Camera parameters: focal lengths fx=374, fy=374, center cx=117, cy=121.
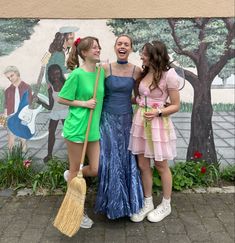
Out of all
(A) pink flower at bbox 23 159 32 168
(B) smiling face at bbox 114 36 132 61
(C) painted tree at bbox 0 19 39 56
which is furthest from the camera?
(A) pink flower at bbox 23 159 32 168

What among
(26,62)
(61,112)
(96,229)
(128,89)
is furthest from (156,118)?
(26,62)

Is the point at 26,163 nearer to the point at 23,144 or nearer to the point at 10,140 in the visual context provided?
the point at 23,144

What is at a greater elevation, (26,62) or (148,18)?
(148,18)

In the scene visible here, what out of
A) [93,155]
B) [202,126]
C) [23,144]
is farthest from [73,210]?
[202,126]

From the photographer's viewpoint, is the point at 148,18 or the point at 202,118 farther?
the point at 202,118

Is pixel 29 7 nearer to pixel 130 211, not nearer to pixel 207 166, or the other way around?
pixel 130 211

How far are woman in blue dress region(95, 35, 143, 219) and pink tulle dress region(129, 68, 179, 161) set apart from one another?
10 cm

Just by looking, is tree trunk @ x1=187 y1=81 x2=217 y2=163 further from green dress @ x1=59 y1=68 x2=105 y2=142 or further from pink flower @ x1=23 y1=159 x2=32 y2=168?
pink flower @ x1=23 y1=159 x2=32 y2=168

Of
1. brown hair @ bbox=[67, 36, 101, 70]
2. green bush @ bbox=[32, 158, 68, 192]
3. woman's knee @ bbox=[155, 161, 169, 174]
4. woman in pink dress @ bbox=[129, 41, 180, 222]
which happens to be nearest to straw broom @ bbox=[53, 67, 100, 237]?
brown hair @ bbox=[67, 36, 101, 70]

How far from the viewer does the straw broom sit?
125 inches

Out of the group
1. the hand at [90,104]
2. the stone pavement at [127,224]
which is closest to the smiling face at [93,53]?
the hand at [90,104]

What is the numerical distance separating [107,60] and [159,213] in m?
1.82

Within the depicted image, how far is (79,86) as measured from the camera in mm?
3266

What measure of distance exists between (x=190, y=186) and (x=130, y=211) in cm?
112
